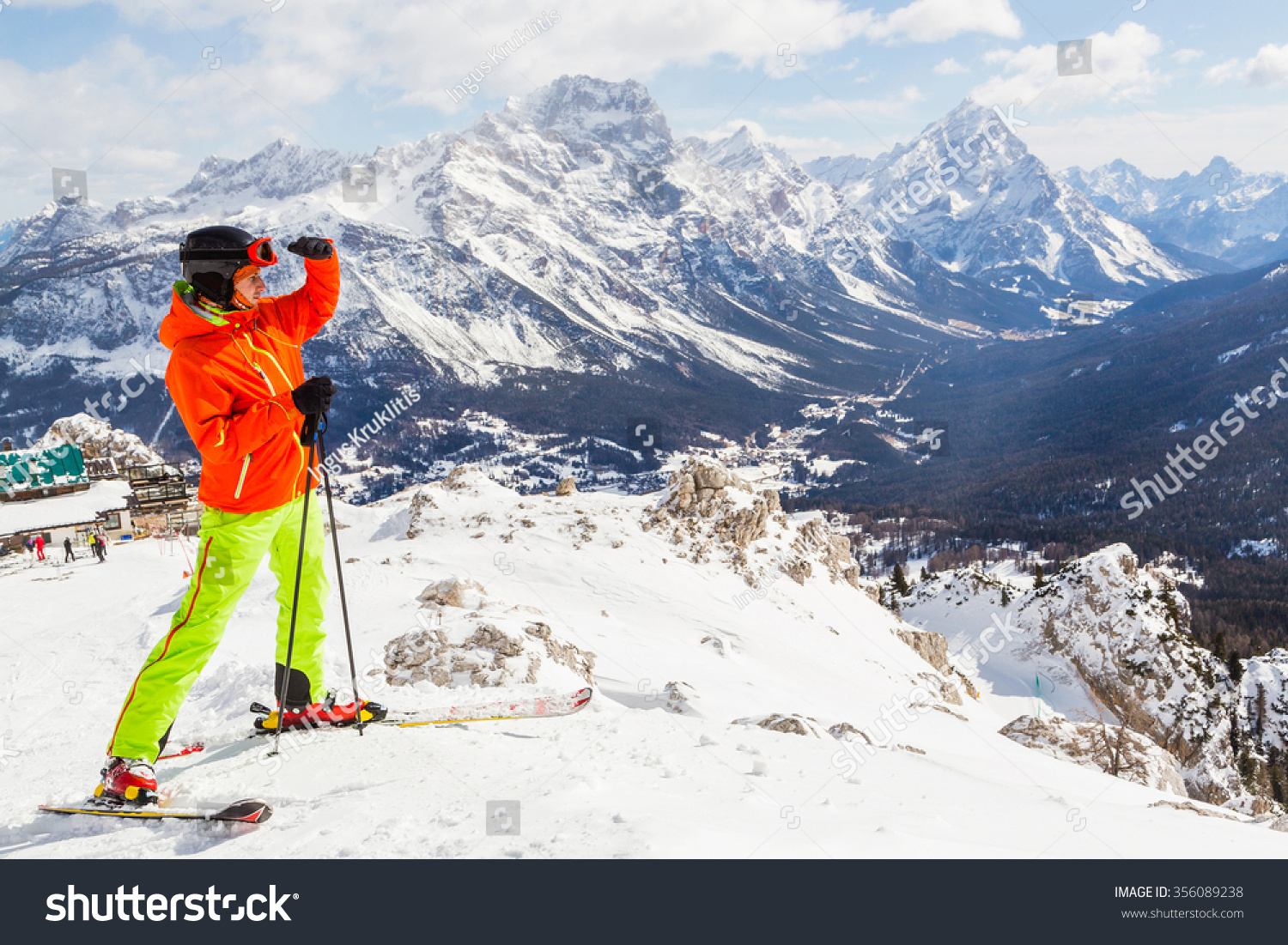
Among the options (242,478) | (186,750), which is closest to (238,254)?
(242,478)

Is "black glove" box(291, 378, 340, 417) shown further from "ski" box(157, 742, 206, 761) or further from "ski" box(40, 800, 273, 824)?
"ski" box(157, 742, 206, 761)

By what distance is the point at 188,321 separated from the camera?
4.66 m

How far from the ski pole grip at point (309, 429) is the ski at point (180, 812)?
2482 mm

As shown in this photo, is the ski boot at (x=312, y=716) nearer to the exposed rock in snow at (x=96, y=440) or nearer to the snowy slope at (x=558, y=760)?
the snowy slope at (x=558, y=760)

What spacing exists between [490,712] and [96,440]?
1943 inches

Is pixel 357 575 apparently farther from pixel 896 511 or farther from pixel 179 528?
pixel 896 511

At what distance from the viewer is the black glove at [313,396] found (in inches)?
188

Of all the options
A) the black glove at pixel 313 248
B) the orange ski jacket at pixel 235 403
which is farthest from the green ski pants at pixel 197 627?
the black glove at pixel 313 248

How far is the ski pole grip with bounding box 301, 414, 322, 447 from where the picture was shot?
5.00m

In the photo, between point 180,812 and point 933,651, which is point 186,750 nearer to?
point 180,812

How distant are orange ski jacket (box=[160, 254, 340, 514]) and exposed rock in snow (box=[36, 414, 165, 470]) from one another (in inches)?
1804

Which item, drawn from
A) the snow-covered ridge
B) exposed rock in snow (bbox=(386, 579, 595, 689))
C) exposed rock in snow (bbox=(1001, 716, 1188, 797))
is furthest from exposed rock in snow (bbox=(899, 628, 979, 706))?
exposed rock in snow (bbox=(386, 579, 595, 689))
